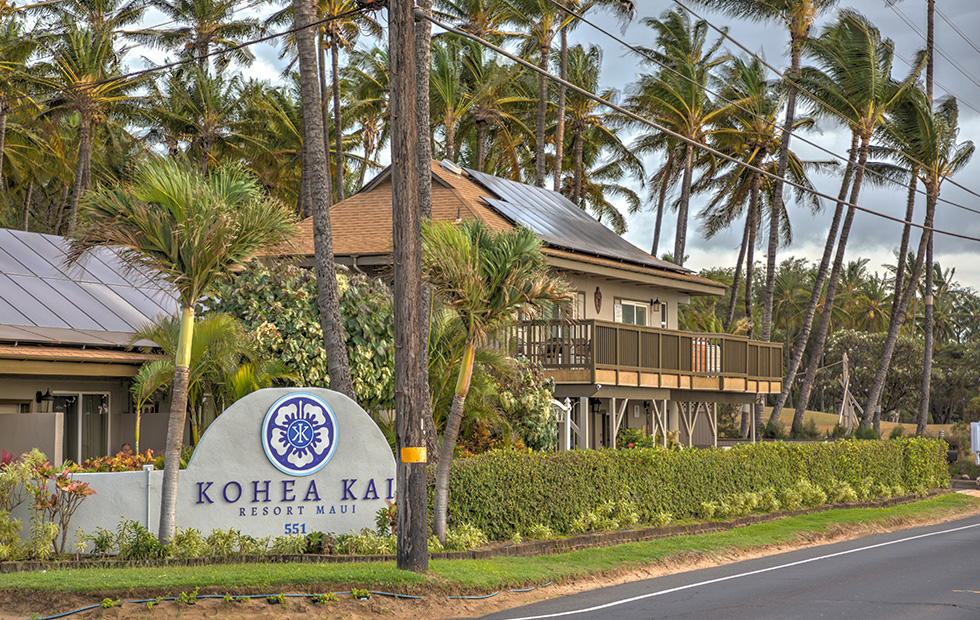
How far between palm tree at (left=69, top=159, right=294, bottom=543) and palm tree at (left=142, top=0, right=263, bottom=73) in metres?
30.4

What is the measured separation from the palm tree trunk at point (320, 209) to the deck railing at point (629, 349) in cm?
505

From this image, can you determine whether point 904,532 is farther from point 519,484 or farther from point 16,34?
point 16,34

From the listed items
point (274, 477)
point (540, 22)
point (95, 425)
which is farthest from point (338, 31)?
point (274, 477)

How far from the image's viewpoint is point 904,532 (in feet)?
75.3

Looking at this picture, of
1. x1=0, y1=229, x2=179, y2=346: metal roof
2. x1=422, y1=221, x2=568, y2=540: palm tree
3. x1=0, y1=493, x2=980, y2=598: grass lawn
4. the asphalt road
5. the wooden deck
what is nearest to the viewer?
x1=0, y1=493, x2=980, y2=598: grass lawn

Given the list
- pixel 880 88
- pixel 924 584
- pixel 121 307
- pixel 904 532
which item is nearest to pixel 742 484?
pixel 904 532

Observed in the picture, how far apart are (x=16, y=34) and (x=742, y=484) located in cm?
3552

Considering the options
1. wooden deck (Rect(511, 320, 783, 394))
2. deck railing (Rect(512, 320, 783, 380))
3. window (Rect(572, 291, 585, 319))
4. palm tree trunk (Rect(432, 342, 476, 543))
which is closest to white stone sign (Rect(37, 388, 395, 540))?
palm tree trunk (Rect(432, 342, 476, 543))

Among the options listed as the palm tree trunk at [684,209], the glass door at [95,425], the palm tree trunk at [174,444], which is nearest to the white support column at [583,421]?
the glass door at [95,425]

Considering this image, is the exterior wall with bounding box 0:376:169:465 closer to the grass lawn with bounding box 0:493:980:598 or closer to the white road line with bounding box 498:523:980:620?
the grass lawn with bounding box 0:493:980:598

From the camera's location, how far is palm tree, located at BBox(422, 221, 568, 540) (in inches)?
584

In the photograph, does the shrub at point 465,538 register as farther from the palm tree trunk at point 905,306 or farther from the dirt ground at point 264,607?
the palm tree trunk at point 905,306

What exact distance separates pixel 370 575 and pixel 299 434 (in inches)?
135

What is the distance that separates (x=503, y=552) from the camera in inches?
→ 635
